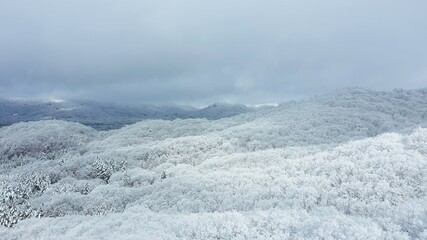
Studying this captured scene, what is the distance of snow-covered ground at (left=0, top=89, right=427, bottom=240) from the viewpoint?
416 inches

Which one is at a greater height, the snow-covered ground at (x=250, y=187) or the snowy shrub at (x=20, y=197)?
the snow-covered ground at (x=250, y=187)

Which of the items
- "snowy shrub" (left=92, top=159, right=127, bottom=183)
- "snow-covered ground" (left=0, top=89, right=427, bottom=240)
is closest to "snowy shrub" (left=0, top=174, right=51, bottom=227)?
"snow-covered ground" (left=0, top=89, right=427, bottom=240)

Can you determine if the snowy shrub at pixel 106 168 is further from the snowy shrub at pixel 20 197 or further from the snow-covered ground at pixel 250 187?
the snowy shrub at pixel 20 197

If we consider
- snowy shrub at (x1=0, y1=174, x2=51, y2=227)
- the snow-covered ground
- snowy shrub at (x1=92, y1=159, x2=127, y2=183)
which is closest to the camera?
the snow-covered ground

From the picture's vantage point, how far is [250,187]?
17750 mm

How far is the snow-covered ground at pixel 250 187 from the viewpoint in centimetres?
1055

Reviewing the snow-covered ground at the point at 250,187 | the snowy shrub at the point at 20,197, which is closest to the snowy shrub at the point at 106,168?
the snow-covered ground at the point at 250,187

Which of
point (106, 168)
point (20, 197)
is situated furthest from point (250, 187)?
point (20, 197)

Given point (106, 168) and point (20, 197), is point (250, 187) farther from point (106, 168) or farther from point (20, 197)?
point (20, 197)

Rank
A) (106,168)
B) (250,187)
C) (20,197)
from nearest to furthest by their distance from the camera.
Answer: (250,187) → (20,197) → (106,168)

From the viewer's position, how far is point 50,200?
2045 centimetres

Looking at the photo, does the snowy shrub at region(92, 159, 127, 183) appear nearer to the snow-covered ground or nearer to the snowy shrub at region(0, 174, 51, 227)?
the snow-covered ground

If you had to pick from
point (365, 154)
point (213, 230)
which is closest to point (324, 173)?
point (365, 154)

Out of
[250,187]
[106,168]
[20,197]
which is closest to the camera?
[250,187]
